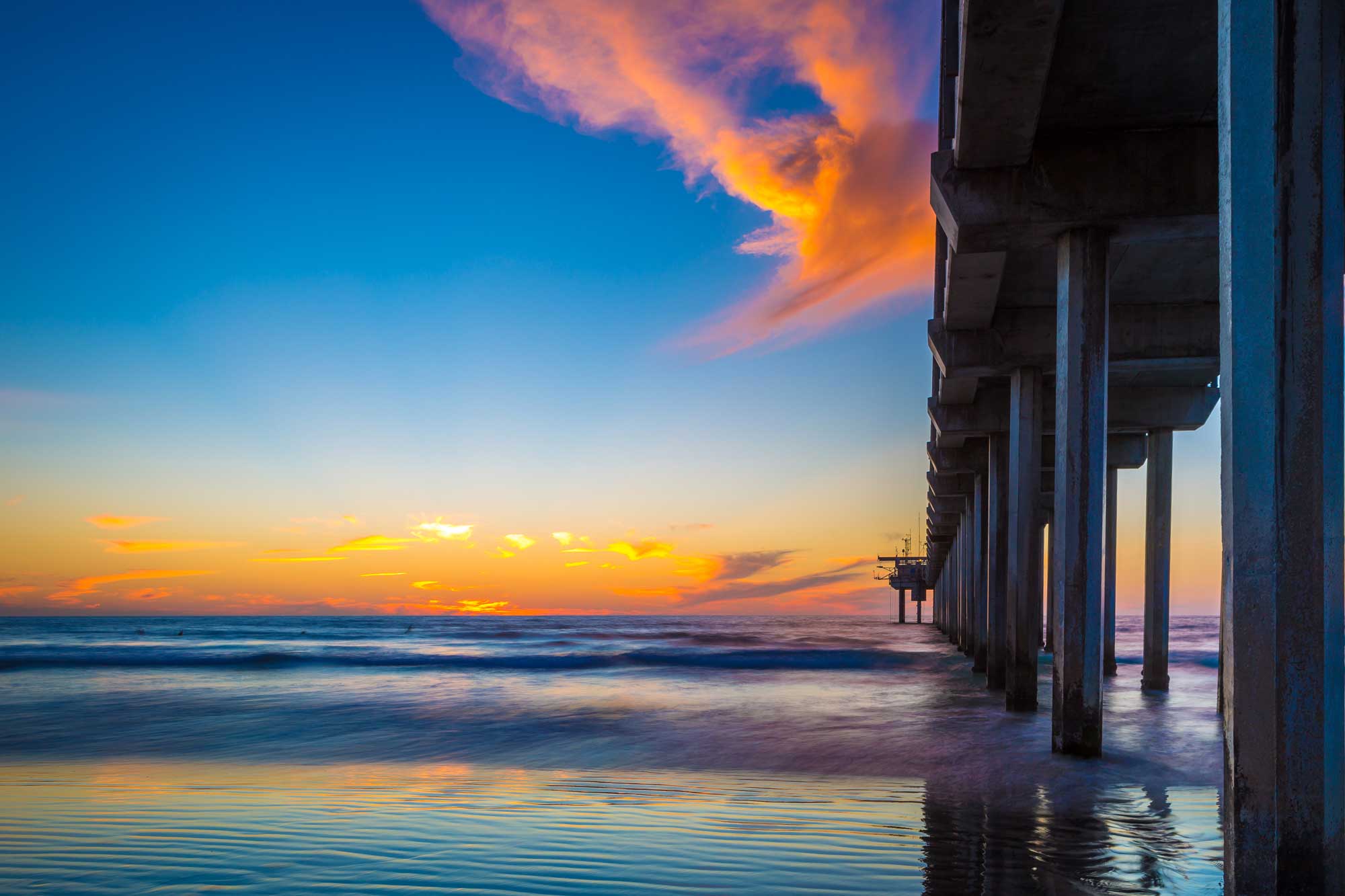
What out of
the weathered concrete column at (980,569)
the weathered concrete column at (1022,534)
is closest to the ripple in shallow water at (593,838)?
the weathered concrete column at (1022,534)

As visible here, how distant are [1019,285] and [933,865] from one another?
9.12 metres

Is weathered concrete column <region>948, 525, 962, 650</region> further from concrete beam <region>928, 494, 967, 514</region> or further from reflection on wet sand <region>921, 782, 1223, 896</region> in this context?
reflection on wet sand <region>921, 782, 1223, 896</region>

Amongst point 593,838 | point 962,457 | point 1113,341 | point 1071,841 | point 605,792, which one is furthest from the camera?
point 962,457

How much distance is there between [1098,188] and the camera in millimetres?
8453

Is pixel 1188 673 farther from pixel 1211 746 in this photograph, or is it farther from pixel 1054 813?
pixel 1054 813

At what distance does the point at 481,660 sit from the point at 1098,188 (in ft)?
97.0

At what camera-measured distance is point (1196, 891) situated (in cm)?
466

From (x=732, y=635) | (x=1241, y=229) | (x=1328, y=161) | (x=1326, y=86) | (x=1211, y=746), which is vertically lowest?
(x=732, y=635)

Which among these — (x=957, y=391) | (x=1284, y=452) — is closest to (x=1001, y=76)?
(x=1284, y=452)

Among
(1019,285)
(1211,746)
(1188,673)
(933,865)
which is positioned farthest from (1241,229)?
(1188,673)

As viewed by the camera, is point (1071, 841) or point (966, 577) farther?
point (966, 577)

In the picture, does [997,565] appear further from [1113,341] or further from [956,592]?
[956,592]

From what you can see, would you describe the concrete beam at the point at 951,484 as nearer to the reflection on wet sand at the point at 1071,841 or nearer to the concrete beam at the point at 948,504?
the concrete beam at the point at 948,504

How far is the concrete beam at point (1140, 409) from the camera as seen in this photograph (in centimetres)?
1619
